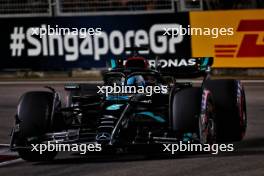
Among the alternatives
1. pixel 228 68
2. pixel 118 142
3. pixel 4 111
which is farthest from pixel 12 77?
pixel 118 142

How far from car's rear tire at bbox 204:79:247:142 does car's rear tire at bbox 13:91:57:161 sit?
7.18 feet

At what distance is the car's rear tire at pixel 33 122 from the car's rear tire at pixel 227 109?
2.19 metres

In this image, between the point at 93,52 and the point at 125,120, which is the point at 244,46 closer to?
the point at 93,52

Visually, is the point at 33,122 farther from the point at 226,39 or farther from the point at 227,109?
the point at 226,39

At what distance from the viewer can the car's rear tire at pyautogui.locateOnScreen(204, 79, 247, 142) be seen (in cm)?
1159

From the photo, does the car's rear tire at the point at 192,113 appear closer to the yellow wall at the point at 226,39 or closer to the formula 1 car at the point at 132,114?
the formula 1 car at the point at 132,114

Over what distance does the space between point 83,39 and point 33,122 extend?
1514 centimetres

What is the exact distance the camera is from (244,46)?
78.6 ft

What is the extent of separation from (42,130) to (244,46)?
14290 mm

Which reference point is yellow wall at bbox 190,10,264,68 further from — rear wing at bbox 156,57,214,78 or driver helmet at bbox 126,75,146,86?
driver helmet at bbox 126,75,146,86

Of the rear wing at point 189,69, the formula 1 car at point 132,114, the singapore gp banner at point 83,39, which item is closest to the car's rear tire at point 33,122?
the formula 1 car at point 132,114

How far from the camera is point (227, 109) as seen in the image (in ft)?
38.0

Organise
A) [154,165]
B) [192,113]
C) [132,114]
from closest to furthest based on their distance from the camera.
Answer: [154,165] < [192,113] < [132,114]

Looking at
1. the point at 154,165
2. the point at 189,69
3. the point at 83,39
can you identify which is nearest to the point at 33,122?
the point at 154,165
